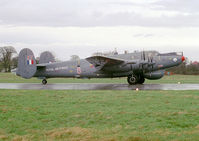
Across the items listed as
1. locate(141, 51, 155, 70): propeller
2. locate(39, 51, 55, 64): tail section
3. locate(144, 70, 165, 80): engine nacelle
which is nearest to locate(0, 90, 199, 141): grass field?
locate(141, 51, 155, 70): propeller

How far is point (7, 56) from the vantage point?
3147 inches

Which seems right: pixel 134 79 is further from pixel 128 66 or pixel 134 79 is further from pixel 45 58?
pixel 45 58

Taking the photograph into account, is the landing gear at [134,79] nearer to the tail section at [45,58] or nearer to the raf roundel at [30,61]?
the raf roundel at [30,61]

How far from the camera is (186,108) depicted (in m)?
8.95

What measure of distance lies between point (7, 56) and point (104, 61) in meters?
65.7

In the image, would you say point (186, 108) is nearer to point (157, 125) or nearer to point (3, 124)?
point (157, 125)

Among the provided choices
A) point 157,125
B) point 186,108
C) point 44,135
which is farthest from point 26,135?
point 186,108

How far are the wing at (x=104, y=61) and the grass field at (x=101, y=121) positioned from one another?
1057 cm

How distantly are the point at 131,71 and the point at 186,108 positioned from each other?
1226 cm

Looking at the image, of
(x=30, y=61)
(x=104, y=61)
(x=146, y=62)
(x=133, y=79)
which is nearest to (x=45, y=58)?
(x=30, y=61)

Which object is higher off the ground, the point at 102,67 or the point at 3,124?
the point at 102,67

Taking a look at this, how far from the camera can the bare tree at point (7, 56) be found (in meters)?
77.3

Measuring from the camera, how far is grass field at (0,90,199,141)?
589 centimetres

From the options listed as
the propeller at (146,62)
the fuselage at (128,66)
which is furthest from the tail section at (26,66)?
the propeller at (146,62)
